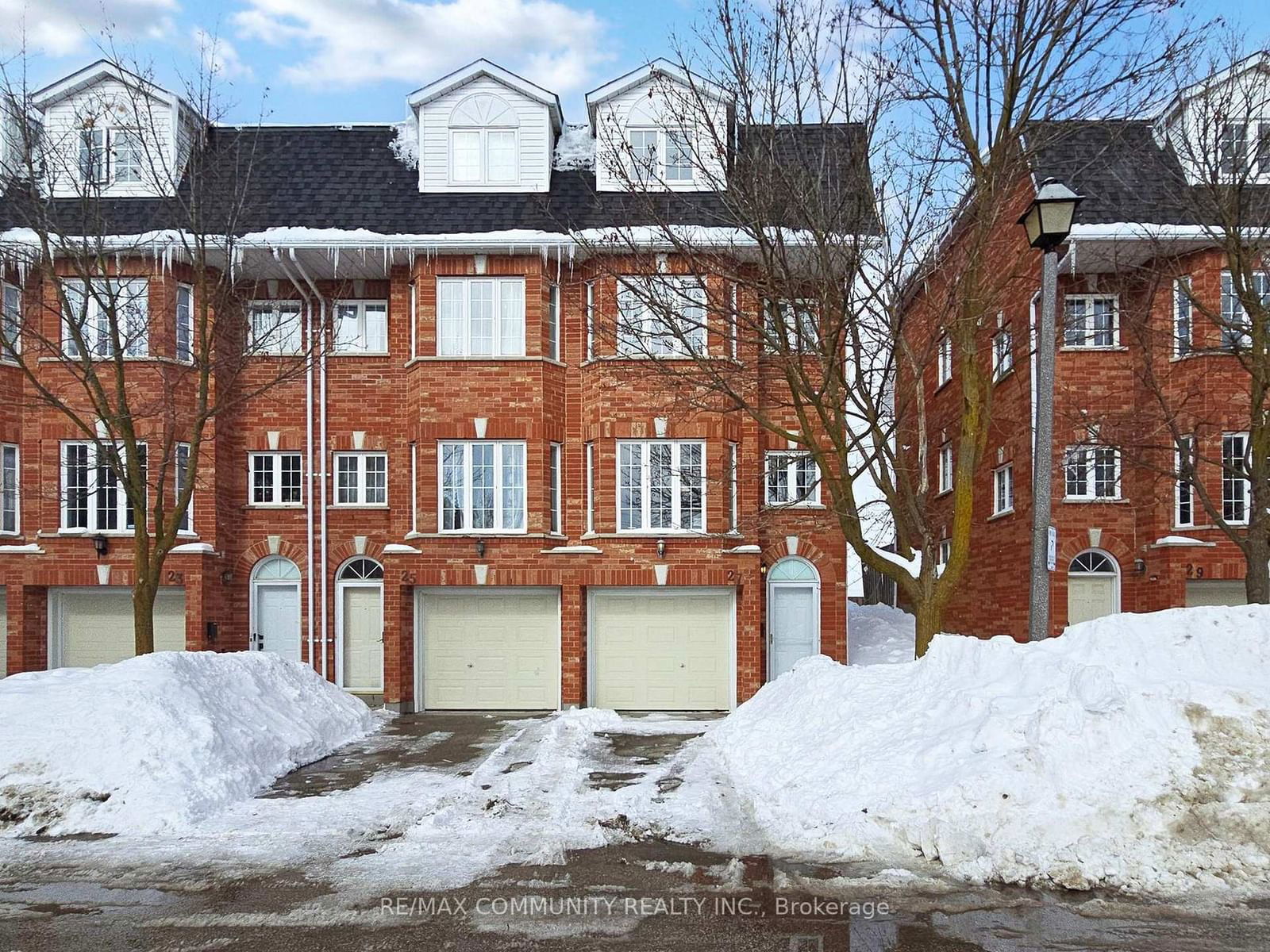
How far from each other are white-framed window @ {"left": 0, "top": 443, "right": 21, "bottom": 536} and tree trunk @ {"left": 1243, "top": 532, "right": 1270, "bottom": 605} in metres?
19.9

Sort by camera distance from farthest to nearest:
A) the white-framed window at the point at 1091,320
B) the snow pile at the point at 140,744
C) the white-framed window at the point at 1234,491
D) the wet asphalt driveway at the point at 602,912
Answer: the white-framed window at the point at 1091,320 → the white-framed window at the point at 1234,491 → the snow pile at the point at 140,744 → the wet asphalt driveway at the point at 602,912

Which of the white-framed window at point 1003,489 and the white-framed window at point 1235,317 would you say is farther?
the white-framed window at point 1003,489

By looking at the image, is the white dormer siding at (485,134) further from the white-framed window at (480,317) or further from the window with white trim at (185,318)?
the window with white trim at (185,318)

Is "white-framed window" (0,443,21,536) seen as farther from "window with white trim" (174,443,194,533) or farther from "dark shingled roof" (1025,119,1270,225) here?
"dark shingled roof" (1025,119,1270,225)

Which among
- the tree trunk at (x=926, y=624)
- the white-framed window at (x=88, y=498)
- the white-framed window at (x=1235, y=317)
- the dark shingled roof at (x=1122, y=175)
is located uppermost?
the dark shingled roof at (x=1122, y=175)

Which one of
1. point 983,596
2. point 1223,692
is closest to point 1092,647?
point 1223,692

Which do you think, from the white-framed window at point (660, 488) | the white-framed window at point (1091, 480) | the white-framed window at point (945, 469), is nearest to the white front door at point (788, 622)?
the white-framed window at point (660, 488)

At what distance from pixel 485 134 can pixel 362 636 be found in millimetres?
9971

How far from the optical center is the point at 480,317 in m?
18.8

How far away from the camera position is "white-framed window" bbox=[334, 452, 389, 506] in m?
19.8

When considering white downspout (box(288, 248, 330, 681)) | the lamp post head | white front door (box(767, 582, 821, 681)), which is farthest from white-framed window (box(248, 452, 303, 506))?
the lamp post head

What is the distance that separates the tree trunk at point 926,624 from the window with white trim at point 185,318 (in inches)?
539

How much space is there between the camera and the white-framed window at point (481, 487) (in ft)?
61.1

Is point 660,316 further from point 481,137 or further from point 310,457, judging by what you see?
point 310,457
